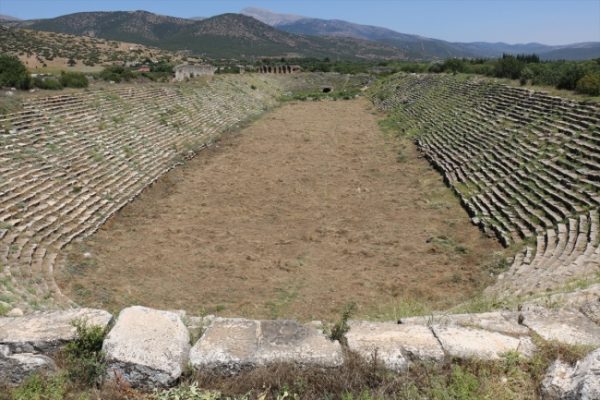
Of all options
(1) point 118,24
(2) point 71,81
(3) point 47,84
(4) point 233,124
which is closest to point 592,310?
(3) point 47,84

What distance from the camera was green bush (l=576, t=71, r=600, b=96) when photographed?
16155 millimetres

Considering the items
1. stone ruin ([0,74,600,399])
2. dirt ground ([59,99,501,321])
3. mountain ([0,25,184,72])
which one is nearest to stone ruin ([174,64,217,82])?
stone ruin ([0,74,600,399])

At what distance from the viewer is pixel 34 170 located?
12.0 m

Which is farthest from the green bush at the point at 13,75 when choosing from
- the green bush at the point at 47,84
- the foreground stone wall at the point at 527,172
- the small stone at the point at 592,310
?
the small stone at the point at 592,310

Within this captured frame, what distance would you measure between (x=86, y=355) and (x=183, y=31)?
16627 centimetres

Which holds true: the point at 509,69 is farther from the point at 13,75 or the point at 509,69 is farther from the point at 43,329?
the point at 43,329

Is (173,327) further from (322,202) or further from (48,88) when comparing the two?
(48,88)

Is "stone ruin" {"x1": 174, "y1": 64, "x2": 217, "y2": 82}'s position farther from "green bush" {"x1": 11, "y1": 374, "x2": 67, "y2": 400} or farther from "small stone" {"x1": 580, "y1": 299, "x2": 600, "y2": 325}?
"small stone" {"x1": 580, "y1": 299, "x2": 600, "y2": 325}

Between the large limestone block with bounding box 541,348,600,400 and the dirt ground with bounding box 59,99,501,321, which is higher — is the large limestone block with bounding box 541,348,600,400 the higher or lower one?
the higher one

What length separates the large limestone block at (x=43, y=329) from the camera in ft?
13.3

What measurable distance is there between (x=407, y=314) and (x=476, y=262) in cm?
368

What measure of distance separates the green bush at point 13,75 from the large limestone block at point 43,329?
15.5 metres

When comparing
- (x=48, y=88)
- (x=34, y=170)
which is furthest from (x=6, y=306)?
(x=48, y=88)

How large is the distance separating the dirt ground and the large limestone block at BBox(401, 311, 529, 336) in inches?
72.5
